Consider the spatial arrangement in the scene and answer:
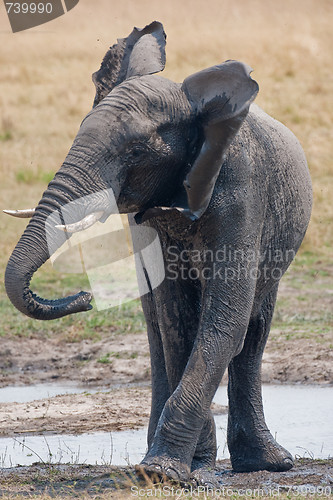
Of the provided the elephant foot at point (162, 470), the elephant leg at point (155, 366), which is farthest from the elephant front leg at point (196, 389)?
the elephant leg at point (155, 366)

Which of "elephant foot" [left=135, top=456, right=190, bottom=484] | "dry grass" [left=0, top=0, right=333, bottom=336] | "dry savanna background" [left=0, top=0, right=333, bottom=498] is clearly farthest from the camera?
"dry grass" [left=0, top=0, right=333, bottom=336]

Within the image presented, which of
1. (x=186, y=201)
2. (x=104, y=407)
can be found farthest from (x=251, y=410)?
(x=104, y=407)

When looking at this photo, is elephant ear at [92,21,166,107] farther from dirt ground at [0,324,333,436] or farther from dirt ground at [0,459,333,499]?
dirt ground at [0,324,333,436]

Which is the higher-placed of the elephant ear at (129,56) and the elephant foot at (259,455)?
the elephant ear at (129,56)

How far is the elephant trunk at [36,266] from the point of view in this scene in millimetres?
4426

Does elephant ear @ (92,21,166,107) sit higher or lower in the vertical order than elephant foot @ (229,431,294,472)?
higher

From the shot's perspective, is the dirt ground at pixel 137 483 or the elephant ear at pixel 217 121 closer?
the elephant ear at pixel 217 121

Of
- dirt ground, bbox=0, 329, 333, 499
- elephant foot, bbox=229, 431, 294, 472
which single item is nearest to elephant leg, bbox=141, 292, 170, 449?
dirt ground, bbox=0, 329, 333, 499

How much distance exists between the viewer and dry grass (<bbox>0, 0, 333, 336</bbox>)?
1622cm

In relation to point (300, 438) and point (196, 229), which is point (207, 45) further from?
point (196, 229)

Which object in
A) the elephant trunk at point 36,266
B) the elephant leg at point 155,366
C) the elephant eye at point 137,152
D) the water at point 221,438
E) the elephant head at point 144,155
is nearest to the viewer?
the elephant trunk at point 36,266

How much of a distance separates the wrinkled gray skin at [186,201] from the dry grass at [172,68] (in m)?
7.23

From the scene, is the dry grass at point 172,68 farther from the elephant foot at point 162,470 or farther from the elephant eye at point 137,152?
the elephant eye at point 137,152

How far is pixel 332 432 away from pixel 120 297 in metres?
4.01
